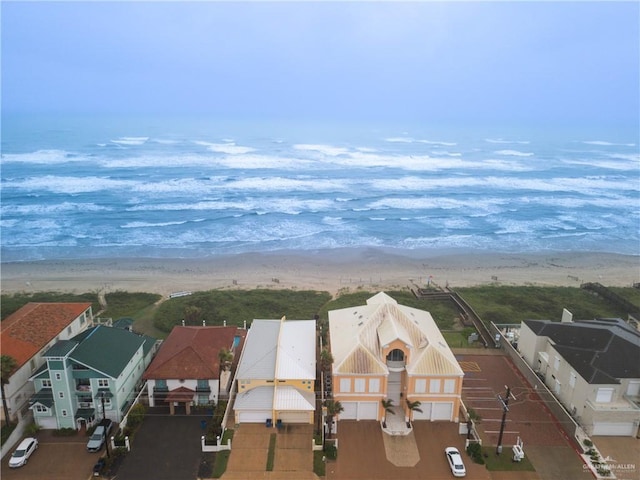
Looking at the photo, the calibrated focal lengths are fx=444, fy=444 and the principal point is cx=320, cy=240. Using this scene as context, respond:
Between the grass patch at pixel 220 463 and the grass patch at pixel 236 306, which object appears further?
the grass patch at pixel 236 306

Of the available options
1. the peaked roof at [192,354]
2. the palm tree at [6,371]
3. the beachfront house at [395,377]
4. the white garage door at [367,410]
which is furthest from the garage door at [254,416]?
the palm tree at [6,371]

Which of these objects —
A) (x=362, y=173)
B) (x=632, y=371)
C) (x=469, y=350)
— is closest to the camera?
(x=632, y=371)

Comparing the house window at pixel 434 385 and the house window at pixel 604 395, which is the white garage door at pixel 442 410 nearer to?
the house window at pixel 434 385

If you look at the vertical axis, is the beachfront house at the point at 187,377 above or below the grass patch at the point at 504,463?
above

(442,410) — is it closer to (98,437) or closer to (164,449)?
(164,449)

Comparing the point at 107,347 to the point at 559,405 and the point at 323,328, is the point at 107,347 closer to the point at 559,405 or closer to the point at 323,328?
the point at 323,328

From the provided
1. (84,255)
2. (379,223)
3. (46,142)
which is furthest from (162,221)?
(46,142)

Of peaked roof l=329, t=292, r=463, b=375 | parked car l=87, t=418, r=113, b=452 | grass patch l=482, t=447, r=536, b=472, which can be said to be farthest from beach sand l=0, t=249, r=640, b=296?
grass patch l=482, t=447, r=536, b=472
